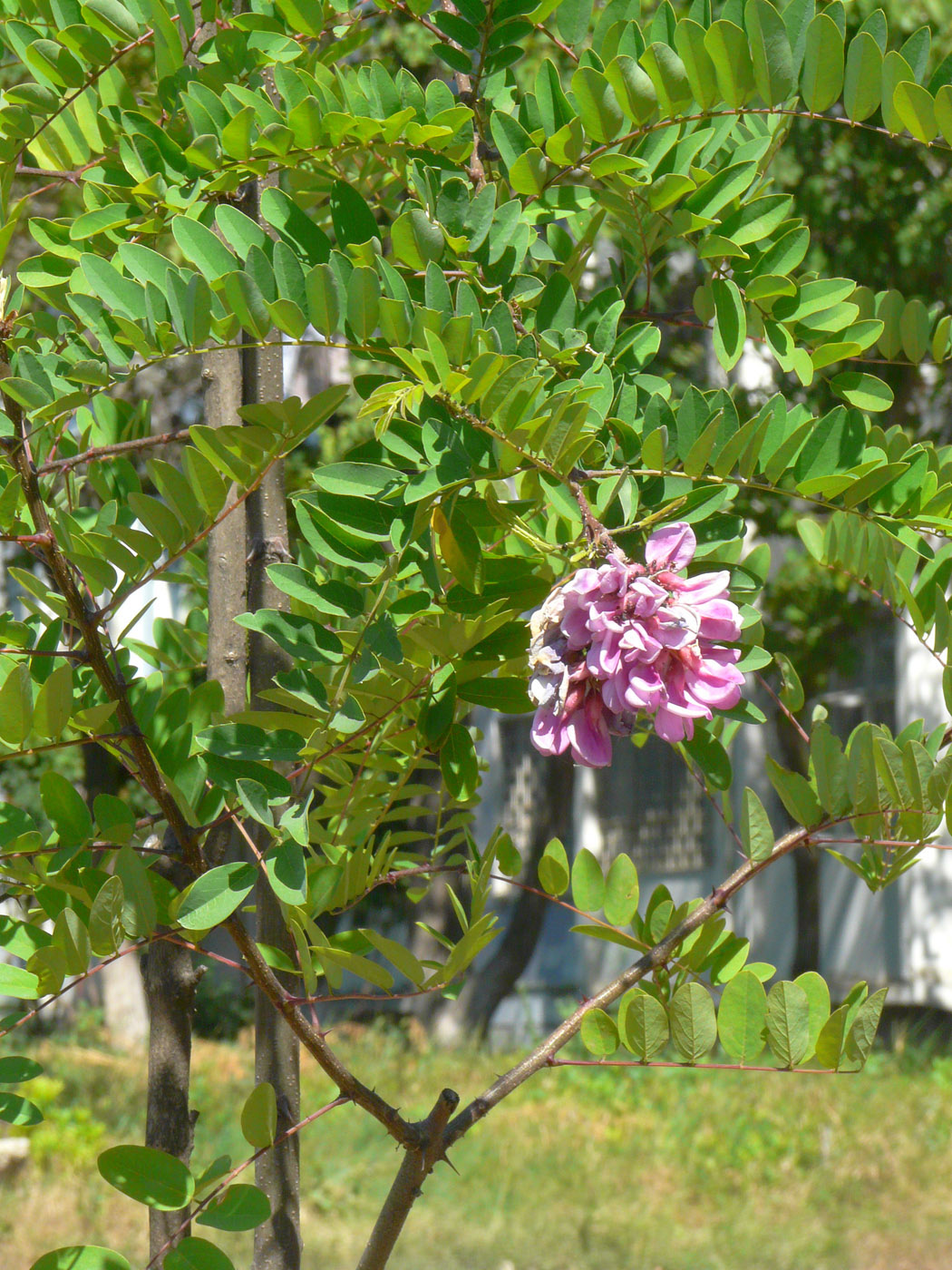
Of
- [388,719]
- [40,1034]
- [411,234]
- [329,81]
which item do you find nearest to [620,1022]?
[388,719]

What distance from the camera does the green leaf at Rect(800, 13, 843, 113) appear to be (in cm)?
95

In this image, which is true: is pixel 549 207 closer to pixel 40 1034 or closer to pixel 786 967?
pixel 786 967

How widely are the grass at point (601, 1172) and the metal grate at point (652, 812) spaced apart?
8.56 ft

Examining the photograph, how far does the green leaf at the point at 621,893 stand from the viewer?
3.64ft

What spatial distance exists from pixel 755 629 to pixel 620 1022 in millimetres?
348

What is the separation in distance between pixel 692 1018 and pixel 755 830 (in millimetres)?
169

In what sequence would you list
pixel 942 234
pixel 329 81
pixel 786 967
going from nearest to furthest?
pixel 329 81 < pixel 942 234 < pixel 786 967

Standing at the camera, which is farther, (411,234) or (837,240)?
(837,240)

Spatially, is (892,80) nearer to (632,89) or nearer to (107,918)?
(632,89)

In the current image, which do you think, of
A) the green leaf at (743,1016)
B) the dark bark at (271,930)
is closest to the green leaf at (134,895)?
the dark bark at (271,930)

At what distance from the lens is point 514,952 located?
7.27 meters

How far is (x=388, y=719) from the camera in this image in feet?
2.97

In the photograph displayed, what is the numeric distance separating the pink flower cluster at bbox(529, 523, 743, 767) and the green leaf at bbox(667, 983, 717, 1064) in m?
0.24

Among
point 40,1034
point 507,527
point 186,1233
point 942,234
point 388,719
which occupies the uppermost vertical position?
point 942,234
